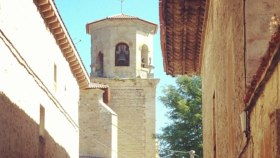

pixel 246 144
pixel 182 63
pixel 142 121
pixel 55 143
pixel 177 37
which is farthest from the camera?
pixel 142 121

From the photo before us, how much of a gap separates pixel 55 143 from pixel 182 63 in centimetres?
506

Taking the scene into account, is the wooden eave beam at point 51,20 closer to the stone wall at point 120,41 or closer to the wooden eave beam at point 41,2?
the wooden eave beam at point 41,2

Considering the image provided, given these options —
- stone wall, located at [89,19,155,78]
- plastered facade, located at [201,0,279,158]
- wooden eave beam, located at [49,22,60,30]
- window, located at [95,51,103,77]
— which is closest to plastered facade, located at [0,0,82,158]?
wooden eave beam, located at [49,22,60,30]

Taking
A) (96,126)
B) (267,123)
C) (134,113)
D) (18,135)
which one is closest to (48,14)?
(18,135)

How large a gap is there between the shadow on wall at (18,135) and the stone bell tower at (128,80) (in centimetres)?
2890

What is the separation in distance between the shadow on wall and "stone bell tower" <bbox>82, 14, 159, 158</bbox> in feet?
94.8

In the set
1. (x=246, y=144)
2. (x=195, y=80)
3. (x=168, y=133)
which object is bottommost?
(x=246, y=144)

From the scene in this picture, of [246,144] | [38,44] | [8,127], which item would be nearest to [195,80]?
[38,44]

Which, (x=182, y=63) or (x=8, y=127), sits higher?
(x=182, y=63)

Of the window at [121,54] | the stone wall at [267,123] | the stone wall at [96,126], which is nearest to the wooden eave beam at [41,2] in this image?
the stone wall at [267,123]

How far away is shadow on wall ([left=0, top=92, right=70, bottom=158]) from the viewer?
12672 mm

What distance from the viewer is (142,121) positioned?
Result: 47.3m

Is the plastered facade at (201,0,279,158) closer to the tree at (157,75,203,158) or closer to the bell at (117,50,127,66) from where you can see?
the tree at (157,75,203,158)

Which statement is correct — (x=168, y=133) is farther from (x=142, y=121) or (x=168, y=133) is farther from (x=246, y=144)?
(x=246, y=144)
